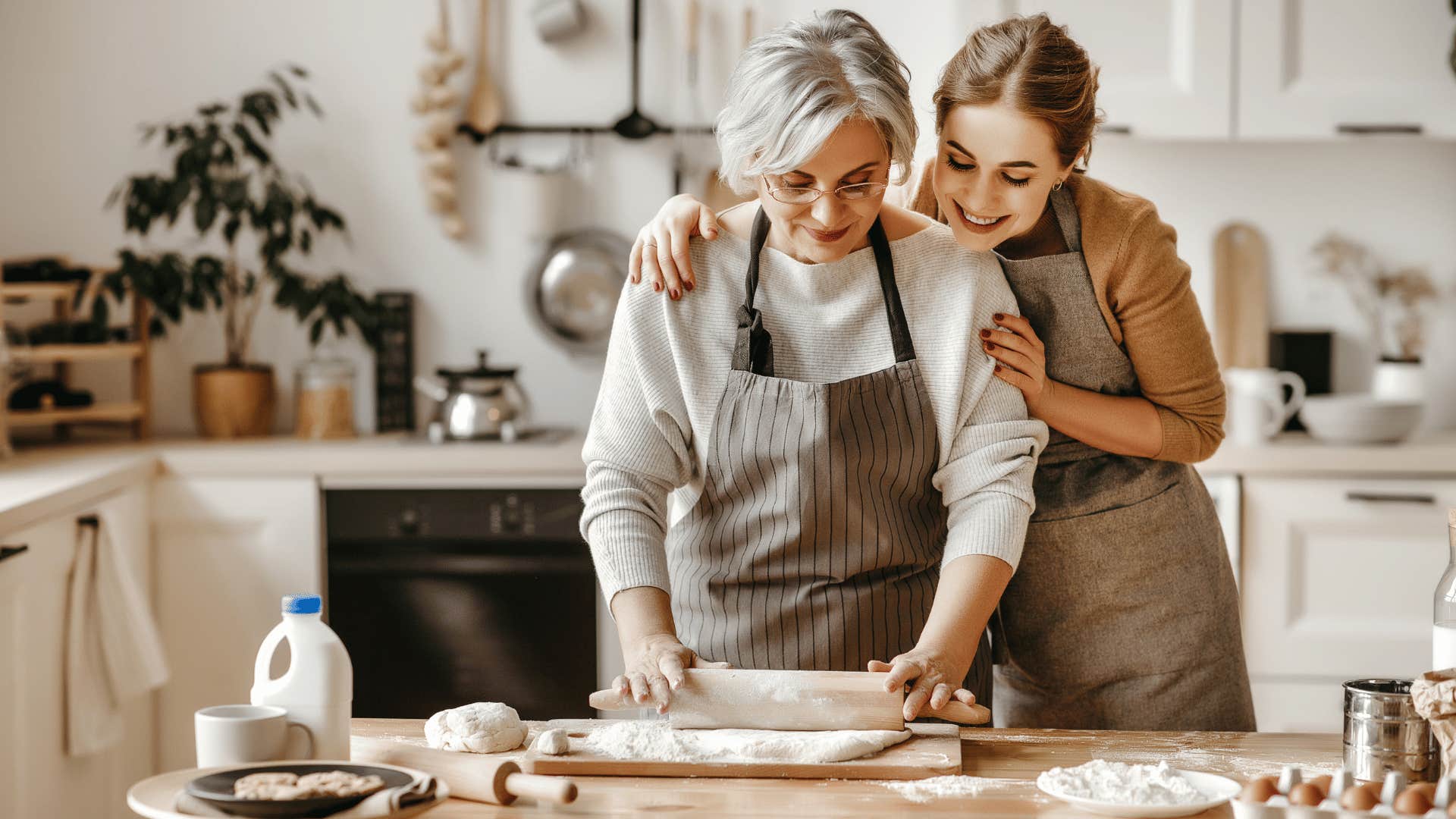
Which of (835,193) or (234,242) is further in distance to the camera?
A: (234,242)

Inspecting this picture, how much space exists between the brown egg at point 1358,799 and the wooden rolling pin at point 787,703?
1.07 ft

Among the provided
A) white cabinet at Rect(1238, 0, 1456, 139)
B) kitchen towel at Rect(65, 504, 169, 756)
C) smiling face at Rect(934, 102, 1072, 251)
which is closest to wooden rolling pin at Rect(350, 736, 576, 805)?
smiling face at Rect(934, 102, 1072, 251)

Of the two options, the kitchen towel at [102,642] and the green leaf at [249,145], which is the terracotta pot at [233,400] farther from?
the kitchen towel at [102,642]

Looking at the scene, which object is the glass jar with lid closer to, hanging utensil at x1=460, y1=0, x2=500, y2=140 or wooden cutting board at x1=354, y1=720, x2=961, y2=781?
hanging utensil at x1=460, y1=0, x2=500, y2=140

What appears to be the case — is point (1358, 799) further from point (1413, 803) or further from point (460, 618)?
point (460, 618)

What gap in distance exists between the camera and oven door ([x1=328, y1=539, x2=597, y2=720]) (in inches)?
105

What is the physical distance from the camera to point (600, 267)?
3072mm

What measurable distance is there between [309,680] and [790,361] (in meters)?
0.60

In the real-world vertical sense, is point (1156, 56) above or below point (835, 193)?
above

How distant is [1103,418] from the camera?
5.08 feet

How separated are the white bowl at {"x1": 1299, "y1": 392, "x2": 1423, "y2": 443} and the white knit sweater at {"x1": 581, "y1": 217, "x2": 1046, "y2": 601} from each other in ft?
4.80

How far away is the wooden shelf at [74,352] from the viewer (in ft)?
8.71

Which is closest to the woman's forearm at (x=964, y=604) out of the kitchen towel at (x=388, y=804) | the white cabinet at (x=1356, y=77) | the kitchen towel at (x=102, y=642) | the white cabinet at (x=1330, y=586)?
the kitchen towel at (x=388, y=804)

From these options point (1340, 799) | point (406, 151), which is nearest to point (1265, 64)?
point (406, 151)
